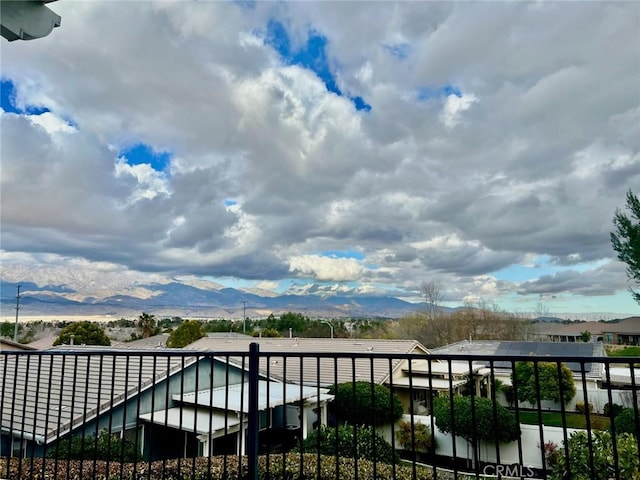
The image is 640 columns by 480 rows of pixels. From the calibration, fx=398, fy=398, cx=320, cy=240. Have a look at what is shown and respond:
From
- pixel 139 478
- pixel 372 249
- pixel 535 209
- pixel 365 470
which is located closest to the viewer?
pixel 139 478

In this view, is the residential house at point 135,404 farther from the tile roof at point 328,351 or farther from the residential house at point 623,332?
the residential house at point 623,332

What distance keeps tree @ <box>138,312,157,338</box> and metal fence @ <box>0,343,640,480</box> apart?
2403 centimetres

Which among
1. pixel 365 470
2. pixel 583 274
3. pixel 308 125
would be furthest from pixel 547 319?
pixel 365 470

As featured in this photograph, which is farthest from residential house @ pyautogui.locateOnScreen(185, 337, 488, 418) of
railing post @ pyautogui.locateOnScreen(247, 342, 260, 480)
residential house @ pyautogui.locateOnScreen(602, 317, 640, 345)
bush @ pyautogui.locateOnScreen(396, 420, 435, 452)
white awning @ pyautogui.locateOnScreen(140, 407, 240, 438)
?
residential house @ pyautogui.locateOnScreen(602, 317, 640, 345)

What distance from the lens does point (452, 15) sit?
636cm

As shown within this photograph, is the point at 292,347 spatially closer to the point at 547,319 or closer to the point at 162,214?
the point at 162,214

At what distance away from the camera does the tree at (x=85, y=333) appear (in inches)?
A: 926

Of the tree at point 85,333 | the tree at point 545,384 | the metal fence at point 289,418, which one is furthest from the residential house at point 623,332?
the tree at point 85,333

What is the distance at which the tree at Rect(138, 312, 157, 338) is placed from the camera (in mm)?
33594

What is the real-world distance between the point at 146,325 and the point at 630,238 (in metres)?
33.3

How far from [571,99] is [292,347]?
39.9ft

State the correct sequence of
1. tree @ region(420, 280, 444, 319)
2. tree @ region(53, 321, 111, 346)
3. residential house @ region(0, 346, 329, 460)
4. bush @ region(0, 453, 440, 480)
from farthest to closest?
tree @ region(420, 280, 444, 319)
tree @ region(53, 321, 111, 346)
residential house @ region(0, 346, 329, 460)
bush @ region(0, 453, 440, 480)

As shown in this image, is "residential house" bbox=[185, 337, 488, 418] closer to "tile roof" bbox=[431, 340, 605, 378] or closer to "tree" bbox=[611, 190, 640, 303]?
"tile roof" bbox=[431, 340, 605, 378]

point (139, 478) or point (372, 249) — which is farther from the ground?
point (372, 249)
